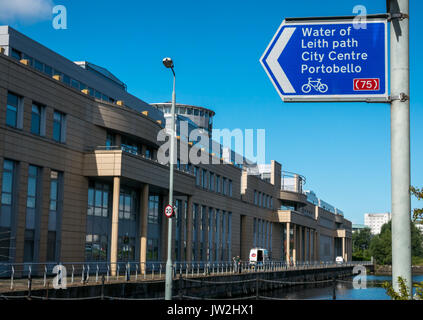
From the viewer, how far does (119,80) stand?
54125 millimetres

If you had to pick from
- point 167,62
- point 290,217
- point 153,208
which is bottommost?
point 153,208

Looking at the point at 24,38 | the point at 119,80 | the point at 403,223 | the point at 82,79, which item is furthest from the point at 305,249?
the point at 403,223

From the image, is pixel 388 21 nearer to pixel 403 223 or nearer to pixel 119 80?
pixel 403 223

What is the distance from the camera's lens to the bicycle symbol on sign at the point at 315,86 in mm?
4824

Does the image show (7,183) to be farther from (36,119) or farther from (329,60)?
(329,60)

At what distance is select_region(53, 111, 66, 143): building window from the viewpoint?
118ft

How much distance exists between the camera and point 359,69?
4.80 m

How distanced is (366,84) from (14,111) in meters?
30.2

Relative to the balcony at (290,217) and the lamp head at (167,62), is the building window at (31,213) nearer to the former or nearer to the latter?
the lamp head at (167,62)

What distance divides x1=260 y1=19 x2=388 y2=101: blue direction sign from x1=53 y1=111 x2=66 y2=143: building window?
32.7 m

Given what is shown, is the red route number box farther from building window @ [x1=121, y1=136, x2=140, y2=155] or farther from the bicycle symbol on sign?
building window @ [x1=121, y1=136, x2=140, y2=155]

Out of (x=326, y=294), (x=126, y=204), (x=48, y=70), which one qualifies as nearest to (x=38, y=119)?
(x=48, y=70)

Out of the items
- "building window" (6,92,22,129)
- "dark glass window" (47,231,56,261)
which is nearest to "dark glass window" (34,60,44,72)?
"building window" (6,92,22,129)
